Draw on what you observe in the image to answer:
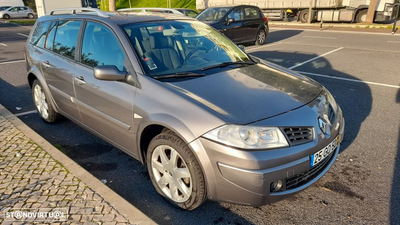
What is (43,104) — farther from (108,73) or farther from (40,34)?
(108,73)

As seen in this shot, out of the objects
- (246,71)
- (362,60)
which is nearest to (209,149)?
(246,71)

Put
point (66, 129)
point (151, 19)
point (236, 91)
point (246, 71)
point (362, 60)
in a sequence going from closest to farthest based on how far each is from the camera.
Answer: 1. point (236, 91)
2. point (246, 71)
3. point (151, 19)
4. point (66, 129)
5. point (362, 60)

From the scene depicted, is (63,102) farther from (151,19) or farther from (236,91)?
(236,91)

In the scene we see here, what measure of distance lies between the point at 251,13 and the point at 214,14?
166cm

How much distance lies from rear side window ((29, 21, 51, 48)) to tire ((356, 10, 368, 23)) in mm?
21179

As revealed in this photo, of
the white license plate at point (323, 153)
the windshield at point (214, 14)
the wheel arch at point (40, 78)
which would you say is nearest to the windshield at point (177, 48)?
the white license plate at point (323, 153)

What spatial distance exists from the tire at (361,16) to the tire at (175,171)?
2202cm

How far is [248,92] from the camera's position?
9.59 ft

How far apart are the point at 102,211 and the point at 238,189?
119cm

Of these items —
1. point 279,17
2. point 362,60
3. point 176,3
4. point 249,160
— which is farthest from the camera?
point 176,3

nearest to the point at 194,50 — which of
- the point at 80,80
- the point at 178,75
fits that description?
the point at 178,75

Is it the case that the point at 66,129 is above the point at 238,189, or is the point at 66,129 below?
below

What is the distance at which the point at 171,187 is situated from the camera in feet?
9.61

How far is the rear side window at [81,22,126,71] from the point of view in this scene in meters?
3.39
